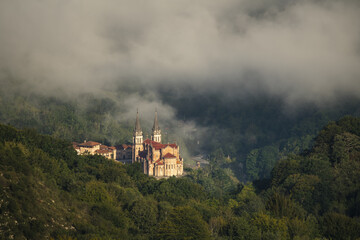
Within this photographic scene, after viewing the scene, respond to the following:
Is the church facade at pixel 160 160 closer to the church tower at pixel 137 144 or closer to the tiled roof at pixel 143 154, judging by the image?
the tiled roof at pixel 143 154

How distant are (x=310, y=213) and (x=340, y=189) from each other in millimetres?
6119

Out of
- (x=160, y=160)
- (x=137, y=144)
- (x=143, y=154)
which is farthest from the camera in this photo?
(x=137, y=144)

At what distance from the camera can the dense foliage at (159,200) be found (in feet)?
181

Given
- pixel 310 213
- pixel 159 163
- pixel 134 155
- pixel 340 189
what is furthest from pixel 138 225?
pixel 134 155

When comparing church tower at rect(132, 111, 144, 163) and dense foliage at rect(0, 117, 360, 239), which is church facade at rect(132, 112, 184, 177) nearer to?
church tower at rect(132, 111, 144, 163)

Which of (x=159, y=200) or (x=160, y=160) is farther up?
(x=160, y=160)

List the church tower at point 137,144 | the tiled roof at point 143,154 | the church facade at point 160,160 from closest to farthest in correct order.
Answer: the church facade at point 160,160
the tiled roof at point 143,154
the church tower at point 137,144

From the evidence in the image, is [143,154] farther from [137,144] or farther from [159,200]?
[159,200]

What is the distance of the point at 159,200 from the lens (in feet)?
289

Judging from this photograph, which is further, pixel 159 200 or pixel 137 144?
pixel 137 144

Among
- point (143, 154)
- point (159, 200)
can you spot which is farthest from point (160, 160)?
point (159, 200)

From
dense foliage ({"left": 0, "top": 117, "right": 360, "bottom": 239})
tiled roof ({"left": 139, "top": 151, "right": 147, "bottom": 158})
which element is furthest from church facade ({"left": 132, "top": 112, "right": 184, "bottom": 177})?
dense foliage ({"left": 0, "top": 117, "right": 360, "bottom": 239})

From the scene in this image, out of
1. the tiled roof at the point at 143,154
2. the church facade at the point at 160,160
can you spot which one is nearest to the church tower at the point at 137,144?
the tiled roof at the point at 143,154

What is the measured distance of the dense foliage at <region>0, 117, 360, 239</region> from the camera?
55.1 m
